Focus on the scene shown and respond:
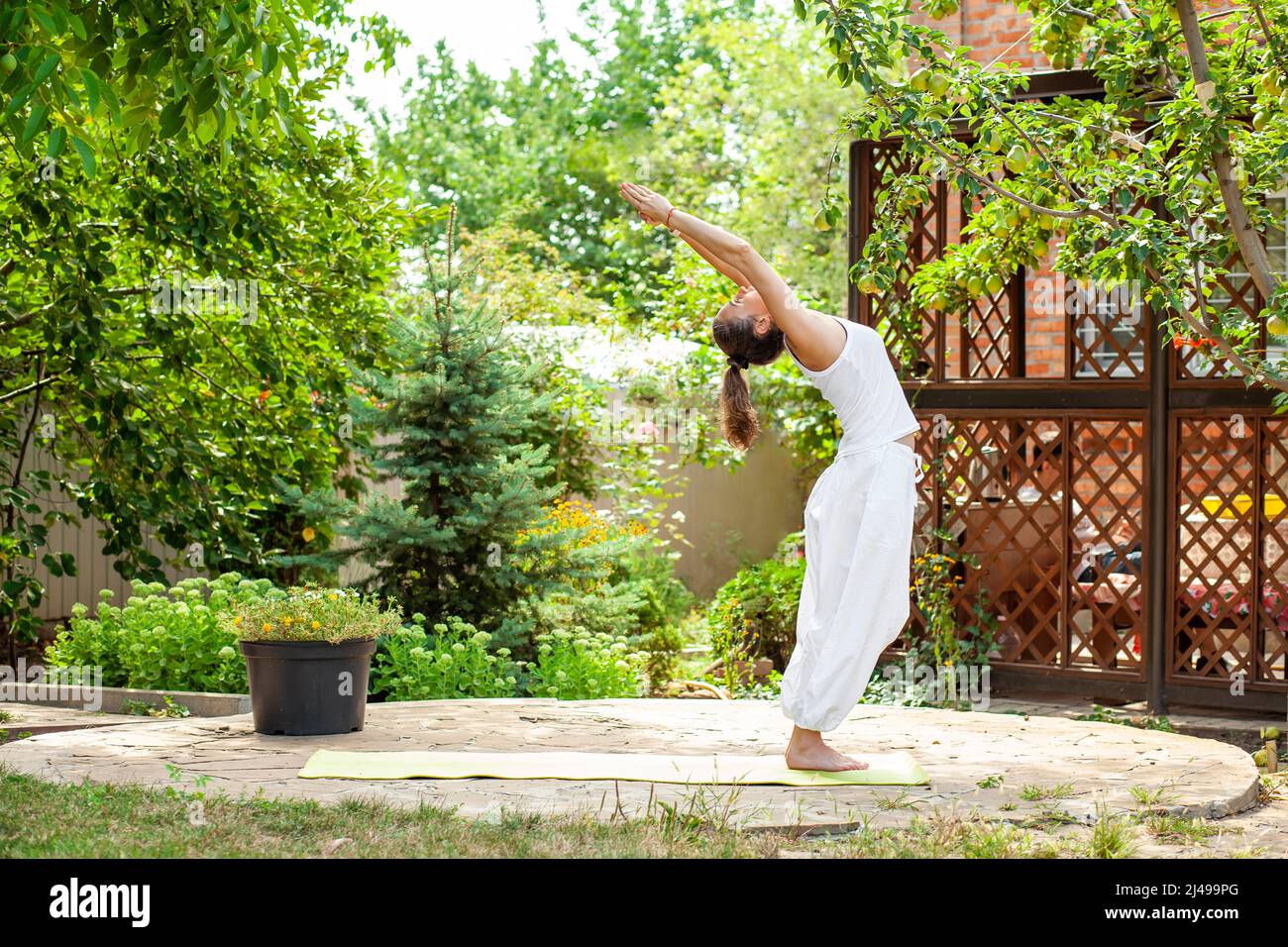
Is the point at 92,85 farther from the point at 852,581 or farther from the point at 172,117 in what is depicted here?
the point at 852,581

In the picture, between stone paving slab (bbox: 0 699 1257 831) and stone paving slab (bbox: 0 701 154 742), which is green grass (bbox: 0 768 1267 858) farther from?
stone paving slab (bbox: 0 701 154 742)

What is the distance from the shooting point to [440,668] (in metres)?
7.95

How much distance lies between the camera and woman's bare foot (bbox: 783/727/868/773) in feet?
18.1

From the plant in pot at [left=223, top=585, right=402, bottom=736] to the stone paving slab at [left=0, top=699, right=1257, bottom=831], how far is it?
0.12 meters

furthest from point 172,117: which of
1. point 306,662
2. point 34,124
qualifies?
point 306,662

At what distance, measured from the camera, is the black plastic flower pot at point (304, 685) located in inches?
244

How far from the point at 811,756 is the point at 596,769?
0.85m

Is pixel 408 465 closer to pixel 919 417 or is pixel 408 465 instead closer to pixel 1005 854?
pixel 919 417

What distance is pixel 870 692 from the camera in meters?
8.89

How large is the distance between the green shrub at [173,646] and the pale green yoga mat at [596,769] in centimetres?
270

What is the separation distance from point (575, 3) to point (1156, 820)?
107ft

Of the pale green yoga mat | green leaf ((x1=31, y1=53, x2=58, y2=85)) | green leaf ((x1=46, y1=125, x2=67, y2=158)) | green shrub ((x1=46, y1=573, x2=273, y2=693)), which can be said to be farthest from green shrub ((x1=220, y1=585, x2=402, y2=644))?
green leaf ((x1=31, y1=53, x2=58, y2=85))

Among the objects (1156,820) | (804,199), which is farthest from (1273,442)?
(804,199)

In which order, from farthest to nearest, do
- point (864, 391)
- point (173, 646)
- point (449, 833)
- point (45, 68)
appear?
point (173, 646) → point (864, 391) → point (45, 68) → point (449, 833)
